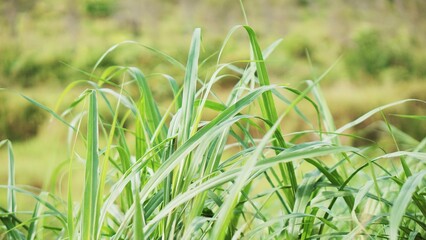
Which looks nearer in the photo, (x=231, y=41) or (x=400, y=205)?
(x=400, y=205)

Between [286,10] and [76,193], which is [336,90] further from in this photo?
[76,193]

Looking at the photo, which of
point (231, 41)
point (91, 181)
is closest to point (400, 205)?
point (91, 181)

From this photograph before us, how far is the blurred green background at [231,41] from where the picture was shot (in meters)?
2.68

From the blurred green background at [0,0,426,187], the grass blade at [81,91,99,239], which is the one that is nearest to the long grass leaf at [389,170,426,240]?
the grass blade at [81,91,99,239]

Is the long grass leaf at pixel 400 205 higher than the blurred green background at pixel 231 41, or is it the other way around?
the blurred green background at pixel 231 41

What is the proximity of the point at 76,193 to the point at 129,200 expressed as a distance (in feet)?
5.98

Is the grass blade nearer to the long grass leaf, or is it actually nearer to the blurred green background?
the long grass leaf

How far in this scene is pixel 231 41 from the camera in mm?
2863

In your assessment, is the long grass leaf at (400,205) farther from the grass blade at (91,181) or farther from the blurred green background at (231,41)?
the blurred green background at (231,41)

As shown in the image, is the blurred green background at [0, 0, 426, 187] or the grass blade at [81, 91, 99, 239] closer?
the grass blade at [81, 91, 99, 239]

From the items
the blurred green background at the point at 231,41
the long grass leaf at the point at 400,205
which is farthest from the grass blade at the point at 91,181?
the blurred green background at the point at 231,41

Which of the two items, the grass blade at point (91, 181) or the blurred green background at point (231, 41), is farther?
the blurred green background at point (231, 41)

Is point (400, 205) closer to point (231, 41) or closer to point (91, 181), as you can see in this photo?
point (91, 181)

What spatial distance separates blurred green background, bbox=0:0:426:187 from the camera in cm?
268
